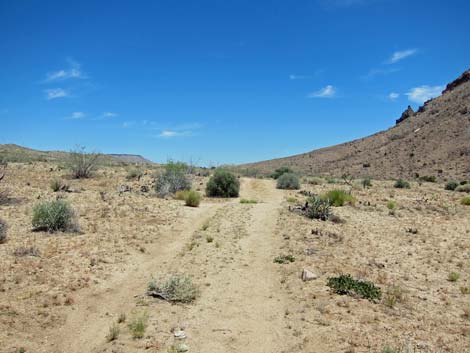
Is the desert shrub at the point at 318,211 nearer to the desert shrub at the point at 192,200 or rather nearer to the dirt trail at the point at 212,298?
the dirt trail at the point at 212,298

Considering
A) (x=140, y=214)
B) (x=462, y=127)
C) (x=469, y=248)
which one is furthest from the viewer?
(x=462, y=127)

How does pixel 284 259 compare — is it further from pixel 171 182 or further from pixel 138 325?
pixel 171 182

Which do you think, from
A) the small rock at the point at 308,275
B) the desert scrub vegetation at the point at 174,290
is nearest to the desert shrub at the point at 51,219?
the desert scrub vegetation at the point at 174,290

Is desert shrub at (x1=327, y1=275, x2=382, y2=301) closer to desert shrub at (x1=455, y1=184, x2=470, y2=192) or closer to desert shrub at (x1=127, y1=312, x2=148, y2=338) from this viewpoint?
desert shrub at (x1=127, y1=312, x2=148, y2=338)

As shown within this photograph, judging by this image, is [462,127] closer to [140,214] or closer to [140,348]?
[140,214]

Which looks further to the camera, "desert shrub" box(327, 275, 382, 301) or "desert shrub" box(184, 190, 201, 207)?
"desert shrub" box(184, 190, 201, 207)

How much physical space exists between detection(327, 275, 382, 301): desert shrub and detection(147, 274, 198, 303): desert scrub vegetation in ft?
11.5

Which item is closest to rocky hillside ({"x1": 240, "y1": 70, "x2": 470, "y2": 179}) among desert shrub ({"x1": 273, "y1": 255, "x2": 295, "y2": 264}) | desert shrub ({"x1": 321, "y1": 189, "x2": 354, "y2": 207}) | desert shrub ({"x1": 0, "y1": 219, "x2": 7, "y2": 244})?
desert shrub ({"x1": 321, "y1": 189, "x2": 354, "y2": 207})

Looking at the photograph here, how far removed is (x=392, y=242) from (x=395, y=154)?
172 ft

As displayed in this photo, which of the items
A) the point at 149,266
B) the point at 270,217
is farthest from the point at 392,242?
the point at 149,266

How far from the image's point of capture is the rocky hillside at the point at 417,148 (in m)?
52.3

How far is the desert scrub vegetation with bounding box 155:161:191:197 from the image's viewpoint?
2648 centimetres

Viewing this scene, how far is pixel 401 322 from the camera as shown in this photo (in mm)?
7680

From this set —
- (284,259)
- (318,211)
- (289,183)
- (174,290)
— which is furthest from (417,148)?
(174,290)
